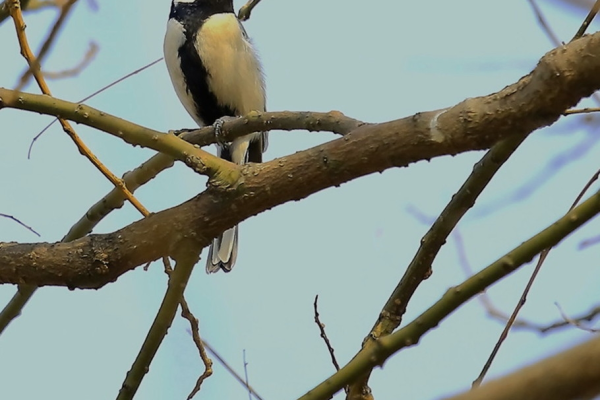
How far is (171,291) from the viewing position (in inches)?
52.1

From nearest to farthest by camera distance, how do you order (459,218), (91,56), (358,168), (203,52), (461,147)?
(461,147)
(358,168)
(459,218)
(91,56)
(203,52)

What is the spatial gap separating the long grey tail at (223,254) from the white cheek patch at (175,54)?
0.64 meters

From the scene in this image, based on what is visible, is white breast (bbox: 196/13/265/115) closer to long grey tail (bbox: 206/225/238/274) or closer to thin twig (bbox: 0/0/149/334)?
long grey tail (bbox: 206/225/238/274)

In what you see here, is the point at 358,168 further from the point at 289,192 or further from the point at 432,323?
the point at 432,323

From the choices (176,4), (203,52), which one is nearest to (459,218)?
(203,52)

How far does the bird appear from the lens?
3.07 metres

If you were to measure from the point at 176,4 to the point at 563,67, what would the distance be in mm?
2448

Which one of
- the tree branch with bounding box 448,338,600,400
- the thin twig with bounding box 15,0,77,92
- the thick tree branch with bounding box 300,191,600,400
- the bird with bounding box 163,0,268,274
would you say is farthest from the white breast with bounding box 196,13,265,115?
the tree branch with bounding box 448,338,600,400

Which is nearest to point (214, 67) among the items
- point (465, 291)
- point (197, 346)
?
point (197, 346)

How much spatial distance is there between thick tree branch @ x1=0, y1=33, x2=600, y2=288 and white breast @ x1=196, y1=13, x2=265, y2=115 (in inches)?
61.3

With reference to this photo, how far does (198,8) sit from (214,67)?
0.25 metres

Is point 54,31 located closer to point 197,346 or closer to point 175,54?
point 197,346

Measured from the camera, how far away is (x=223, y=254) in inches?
117

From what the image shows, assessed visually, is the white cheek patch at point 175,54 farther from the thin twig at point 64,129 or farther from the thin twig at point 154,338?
the thin twig at point 154,338
